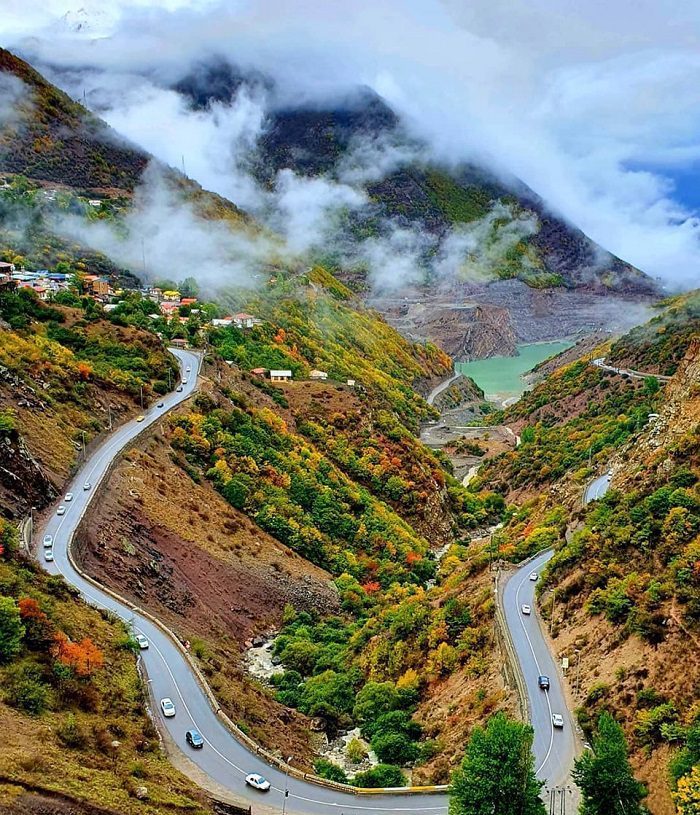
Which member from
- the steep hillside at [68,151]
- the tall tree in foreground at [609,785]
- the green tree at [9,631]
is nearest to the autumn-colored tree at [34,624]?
the green tree at [9,631]

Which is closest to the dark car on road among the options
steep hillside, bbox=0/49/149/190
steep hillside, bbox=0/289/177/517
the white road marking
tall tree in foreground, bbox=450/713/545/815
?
tall tree in foreground, bbox=450/713/545/815

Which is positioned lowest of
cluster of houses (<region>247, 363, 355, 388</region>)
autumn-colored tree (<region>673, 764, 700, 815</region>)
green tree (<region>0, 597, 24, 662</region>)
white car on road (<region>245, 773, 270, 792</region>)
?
cluster of houses (<region>247, 363, 355, 388</region>)

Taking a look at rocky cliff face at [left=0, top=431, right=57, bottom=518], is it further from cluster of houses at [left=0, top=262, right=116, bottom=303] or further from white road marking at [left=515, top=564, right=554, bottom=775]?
cluster of houses at [left=0, top=262, right=116, bottom=303]

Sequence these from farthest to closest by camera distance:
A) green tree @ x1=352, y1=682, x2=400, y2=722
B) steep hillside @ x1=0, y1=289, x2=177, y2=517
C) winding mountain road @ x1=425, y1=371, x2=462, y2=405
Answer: winding mountain road @ x1=425, y1=371, x2=462, y2=405, steep hillside @ x1=0, y1=289, x2=177, y2=517, green tree @ x1=352, y1=682, x2=400, y2=722

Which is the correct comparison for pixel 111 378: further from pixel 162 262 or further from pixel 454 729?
pixel 162 262

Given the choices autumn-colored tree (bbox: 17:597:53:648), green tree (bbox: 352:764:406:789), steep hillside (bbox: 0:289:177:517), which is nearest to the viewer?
autumn-colored tree (bbox: 17:597:53:648)

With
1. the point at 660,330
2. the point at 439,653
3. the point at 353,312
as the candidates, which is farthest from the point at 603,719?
the point at 353,312

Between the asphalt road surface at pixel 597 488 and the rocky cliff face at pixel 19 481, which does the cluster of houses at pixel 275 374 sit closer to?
the asphalt road surface at pixel 597 488

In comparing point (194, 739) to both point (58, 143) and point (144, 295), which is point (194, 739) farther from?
point (58, 143)
